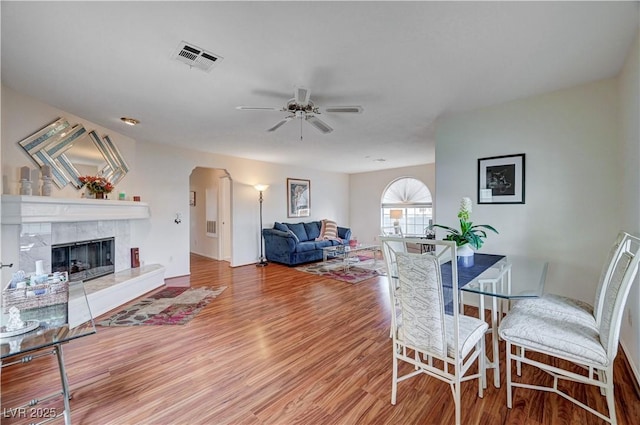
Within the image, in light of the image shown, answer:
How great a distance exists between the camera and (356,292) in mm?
3982

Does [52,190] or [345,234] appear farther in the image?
[345,234]

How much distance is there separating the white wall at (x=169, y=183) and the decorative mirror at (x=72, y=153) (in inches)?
3.3

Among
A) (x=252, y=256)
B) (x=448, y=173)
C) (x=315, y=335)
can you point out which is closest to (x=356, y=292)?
(x=315, y=335)

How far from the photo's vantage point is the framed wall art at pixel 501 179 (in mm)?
2922

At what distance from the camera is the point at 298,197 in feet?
23.6

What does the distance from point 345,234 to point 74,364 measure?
586 centimetres

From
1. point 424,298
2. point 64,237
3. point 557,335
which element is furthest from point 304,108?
point 64,237

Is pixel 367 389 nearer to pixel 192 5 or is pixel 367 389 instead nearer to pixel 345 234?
pixel 192 5

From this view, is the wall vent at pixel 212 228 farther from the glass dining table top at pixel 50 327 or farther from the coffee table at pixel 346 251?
the glass dining table top at pixel 50 327

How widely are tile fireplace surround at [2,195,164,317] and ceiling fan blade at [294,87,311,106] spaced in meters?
2.78

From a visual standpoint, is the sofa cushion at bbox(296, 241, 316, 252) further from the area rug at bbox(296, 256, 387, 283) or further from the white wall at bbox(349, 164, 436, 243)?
the white wall at bbox(349, 164, 436, 243)

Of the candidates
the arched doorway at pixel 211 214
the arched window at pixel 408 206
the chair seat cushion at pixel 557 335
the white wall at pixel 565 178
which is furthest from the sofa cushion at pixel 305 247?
the chair seat cushion at pixel 557 335

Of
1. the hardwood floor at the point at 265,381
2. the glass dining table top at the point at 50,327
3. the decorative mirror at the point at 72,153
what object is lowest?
the hardwood floor at the point at 265,381

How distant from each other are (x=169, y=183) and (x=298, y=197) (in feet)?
10.5
